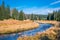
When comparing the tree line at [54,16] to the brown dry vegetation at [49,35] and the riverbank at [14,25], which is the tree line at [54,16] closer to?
the brown dry vegetation at [49,35]

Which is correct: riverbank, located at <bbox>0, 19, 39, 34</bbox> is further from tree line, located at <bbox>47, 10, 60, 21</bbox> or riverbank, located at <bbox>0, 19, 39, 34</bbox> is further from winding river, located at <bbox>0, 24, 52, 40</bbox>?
tree line, located at <bbox>47, 10, 60, 21</bbox>

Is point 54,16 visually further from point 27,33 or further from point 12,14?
point 12,14

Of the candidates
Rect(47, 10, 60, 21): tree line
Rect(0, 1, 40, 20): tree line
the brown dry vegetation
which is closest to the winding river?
the brown dry vegetation

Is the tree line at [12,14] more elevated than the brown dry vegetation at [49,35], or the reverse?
the tree line at [12,14]

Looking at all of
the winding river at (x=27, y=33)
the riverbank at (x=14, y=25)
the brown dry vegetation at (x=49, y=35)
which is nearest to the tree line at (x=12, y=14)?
the riverbank at (x=14, y=25)

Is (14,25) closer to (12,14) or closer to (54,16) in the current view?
(12,14)

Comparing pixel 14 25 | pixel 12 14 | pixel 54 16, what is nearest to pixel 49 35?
pixel 54 16

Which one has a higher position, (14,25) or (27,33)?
(14,25)

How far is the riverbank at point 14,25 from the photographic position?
12.7 ft

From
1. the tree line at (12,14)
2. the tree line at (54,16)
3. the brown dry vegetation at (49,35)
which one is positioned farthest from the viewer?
the tree line at (54,16)

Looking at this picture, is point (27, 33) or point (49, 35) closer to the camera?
point (27, 33)

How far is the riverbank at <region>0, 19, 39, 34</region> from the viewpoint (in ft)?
12.7

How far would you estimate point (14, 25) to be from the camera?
13.1ft

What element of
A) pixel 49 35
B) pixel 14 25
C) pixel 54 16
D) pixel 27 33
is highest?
pixel 54 16
